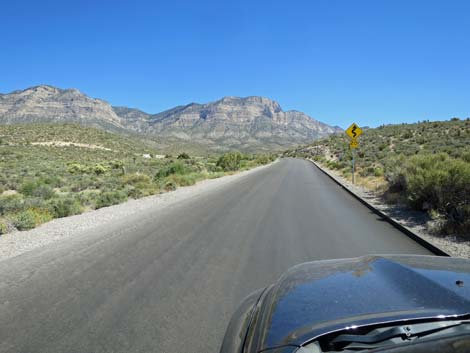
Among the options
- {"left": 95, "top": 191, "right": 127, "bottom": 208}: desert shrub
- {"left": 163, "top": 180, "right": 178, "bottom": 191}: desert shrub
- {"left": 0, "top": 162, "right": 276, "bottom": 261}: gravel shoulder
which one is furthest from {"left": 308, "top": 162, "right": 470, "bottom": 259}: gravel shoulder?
{"left": 163, "top": 180, "right": 178, "bottom": 191}: desert shrub

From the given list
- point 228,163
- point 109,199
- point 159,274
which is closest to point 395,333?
point 159,274

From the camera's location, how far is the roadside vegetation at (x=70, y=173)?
13.3 meters

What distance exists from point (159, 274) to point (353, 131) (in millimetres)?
20016

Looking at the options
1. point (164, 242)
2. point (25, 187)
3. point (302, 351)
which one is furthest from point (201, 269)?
point (25, 187)

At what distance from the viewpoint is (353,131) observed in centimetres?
2331

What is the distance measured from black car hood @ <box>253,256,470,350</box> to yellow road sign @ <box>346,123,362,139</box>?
69.0 ft

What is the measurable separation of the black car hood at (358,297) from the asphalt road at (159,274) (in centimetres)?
148

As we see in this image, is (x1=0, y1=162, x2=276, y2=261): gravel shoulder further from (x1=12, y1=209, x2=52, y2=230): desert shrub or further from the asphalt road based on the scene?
the asphalt road

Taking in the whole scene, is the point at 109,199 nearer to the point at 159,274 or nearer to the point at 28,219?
the point at 28,219

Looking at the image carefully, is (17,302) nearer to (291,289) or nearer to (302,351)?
(291,289)

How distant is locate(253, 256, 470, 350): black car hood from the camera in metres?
2.07

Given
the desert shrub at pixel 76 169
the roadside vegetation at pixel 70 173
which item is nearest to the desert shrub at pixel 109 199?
the roadside vegetation at pixel 70 173

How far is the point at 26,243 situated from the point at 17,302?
4.25 m

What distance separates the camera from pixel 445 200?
9.98 meters
